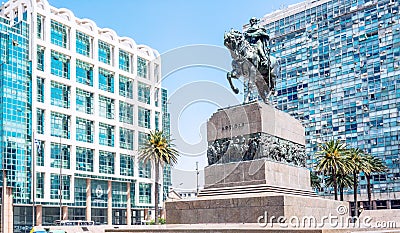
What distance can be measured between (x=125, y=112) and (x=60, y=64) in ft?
48.9

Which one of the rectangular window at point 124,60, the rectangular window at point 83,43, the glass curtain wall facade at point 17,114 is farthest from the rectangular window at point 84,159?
the rectangular window at point 124,60

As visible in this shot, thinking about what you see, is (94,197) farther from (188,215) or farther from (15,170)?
(188,215)

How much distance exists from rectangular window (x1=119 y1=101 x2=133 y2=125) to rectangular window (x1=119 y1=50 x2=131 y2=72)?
6078mm

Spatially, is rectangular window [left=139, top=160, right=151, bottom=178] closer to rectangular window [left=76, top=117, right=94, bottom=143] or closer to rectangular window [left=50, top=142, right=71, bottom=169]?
rectangular window [left=76, top=117, right=94, bottom=143]

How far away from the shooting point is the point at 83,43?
7569 centimetres

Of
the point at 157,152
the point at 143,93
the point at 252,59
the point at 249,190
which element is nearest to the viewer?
the point at 249,190

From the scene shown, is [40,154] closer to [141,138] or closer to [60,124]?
[60,124]

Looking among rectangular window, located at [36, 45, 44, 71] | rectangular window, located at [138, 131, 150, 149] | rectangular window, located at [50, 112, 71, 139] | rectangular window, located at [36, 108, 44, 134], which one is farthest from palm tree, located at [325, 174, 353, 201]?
rectangular window, located at [36, 45, 44, 71]

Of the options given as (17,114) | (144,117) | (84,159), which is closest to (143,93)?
(144,117)

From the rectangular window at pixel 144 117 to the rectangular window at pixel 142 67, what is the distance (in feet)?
19.7

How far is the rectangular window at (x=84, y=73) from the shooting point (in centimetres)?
7436

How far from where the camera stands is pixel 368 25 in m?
93.6

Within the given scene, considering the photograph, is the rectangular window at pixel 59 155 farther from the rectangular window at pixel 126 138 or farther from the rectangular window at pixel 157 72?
the rectangular window at pixel 157 72

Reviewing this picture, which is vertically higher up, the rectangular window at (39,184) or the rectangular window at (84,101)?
the rectangular window at (84,101)
